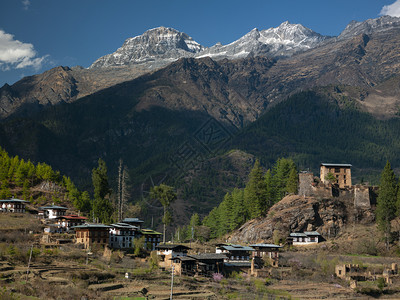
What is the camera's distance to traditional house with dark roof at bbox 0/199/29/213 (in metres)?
142

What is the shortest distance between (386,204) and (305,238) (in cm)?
2241

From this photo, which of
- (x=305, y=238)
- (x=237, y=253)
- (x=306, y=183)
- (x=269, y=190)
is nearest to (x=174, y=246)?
(x=237, y=253)

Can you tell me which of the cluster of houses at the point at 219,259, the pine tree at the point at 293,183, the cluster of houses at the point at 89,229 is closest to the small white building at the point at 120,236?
the cluster of houses at the point at 89,229

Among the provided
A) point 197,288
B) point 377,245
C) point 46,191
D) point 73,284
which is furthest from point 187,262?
point 46,191

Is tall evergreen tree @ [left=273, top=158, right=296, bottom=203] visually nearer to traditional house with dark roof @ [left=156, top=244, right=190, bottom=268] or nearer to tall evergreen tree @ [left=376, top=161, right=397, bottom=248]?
tall evergreen tree @ [left=376, top=161, right=397, bottom=248]

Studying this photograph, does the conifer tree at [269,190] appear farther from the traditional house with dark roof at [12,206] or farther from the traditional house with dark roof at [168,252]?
the traditional house with dark roof at [12,206]

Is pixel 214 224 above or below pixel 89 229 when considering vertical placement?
above

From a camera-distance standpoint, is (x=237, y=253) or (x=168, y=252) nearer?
(x=168, y=252)

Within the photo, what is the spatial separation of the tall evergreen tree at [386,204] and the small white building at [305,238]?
16057mm

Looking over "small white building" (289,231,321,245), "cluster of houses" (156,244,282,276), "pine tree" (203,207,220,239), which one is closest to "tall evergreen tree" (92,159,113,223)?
"cluster of houses" (156,244,282,276)

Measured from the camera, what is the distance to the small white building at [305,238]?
135 m

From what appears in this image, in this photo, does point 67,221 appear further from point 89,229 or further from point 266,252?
point 266,252

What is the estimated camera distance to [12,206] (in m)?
142

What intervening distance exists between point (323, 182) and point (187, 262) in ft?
200
